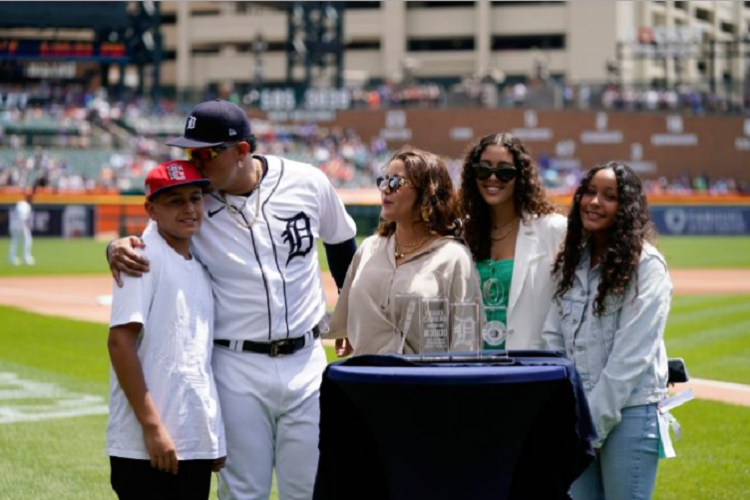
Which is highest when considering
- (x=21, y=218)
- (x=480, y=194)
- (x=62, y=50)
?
(x=62, y=50)

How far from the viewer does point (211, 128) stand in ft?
15.5

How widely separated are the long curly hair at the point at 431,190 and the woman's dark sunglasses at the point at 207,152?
0.69 metres

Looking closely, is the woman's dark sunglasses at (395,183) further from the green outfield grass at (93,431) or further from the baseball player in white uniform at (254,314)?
the green outfield grass at (93,431)

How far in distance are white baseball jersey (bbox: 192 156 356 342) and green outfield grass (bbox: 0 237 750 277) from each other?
64.9ft

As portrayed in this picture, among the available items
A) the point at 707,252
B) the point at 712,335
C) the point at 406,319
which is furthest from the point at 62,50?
the point at 406,319

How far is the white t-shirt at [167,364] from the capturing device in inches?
173

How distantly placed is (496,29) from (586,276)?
228 ft

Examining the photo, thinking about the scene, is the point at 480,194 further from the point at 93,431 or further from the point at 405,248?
the point at 93,431

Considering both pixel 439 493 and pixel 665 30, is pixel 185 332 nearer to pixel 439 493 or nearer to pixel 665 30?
pixel 439 493

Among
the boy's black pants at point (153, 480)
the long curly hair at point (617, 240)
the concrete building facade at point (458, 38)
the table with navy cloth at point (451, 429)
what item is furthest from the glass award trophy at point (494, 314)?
the concrete building facade at point (458, 38)

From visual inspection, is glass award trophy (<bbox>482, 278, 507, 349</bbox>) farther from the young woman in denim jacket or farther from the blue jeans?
the blue jeans

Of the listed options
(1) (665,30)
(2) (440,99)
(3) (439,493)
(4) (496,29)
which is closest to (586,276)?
(3) (439,493)

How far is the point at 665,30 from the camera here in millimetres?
62594

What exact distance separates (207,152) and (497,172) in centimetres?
124
